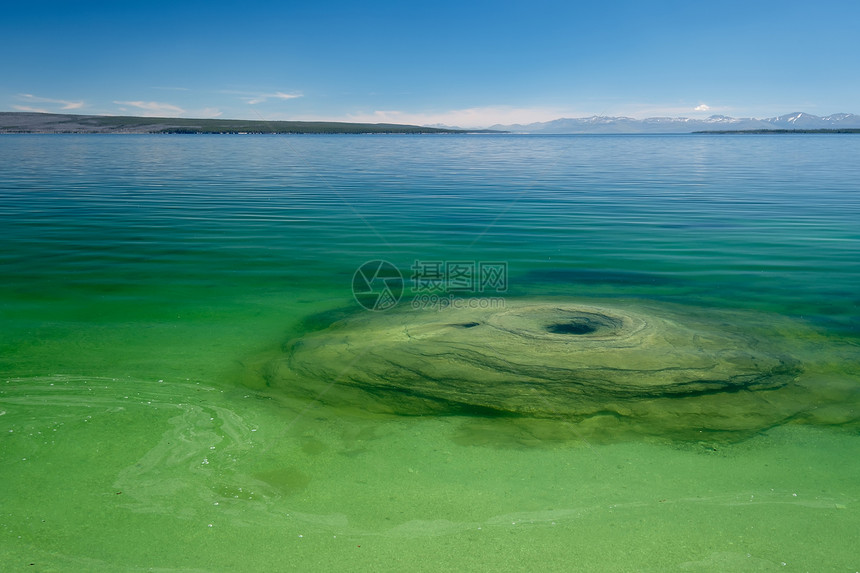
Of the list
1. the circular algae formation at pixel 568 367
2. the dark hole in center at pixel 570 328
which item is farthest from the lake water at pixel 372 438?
the dark hole in center at pixel 570 328

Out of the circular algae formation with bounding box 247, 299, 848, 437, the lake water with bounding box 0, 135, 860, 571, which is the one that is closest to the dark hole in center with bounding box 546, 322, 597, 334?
the circular algae formation with bounding box 247, 299, 848, 437

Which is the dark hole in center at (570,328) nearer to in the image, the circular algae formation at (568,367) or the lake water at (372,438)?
the circular algae formation at (568,367)

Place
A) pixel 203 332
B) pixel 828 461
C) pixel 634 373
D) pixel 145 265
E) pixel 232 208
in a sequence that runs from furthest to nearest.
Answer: pixel 232 208, pixel 145 265, pixel 203 332, pixel 634 373, pixel 828 461

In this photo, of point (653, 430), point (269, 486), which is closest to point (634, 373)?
point (653, 430)

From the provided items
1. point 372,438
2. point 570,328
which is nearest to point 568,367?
point 570,328

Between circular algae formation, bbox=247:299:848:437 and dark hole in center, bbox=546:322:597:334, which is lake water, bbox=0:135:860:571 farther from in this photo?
dark hole in center, bbox=546:322:597:334

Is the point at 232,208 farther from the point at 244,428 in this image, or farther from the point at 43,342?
the point at 244,428

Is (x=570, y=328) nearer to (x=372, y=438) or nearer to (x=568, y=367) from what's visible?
(x=568, y=367)
